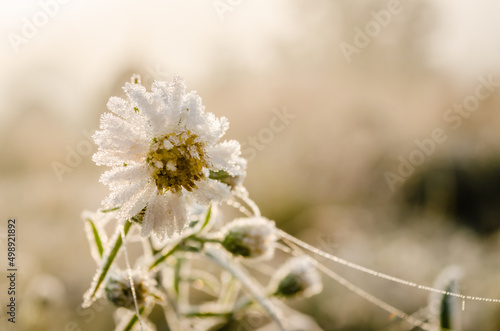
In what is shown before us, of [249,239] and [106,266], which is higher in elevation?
[249,239]

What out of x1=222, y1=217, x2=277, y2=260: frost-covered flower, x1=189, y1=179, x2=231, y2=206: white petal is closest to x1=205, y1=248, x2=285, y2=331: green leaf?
x1=222, y1=217, x2=277, y2=260: frost-covered flower

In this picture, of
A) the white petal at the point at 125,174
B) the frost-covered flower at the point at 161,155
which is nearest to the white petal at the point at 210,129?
the frost-covered flower at the point at 161,155

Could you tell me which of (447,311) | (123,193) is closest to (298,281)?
(447,311)

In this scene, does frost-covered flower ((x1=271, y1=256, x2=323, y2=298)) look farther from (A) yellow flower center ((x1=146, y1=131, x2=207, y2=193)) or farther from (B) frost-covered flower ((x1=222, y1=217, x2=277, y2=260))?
(A) yellow flower center ((x1=146, y1=131, x2=207, y2=193))

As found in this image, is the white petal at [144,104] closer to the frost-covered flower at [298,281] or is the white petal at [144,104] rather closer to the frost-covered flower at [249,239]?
the frost-covered flower at [249,239]

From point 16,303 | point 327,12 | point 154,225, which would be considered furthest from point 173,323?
point 327,12

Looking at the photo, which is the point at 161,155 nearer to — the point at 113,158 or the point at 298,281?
the point at 113,158
